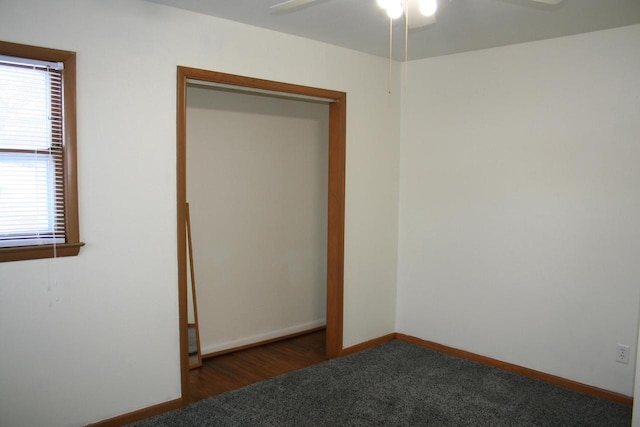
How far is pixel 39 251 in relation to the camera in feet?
7.97

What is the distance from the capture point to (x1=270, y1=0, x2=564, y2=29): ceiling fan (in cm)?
188

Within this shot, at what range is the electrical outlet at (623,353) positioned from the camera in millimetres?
3074

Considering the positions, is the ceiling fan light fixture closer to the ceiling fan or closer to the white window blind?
the ceiling fan

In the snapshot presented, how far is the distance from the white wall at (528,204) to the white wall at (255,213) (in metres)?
0.90

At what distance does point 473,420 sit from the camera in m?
2.86

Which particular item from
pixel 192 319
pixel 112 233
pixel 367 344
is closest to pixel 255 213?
pixel 192 319

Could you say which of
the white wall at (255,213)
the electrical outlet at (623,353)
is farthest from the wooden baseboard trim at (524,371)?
the white wall at (255,213)

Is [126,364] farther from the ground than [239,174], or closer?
closer

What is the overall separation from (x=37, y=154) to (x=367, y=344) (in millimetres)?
2856

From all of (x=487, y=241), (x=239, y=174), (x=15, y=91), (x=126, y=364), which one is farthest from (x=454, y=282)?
(x=15, y=91)

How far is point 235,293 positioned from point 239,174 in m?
1.02

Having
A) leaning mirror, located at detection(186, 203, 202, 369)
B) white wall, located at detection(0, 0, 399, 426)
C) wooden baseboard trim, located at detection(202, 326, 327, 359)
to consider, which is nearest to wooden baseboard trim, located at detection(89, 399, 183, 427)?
white wall, located at detection(0, 0, 399, 426)

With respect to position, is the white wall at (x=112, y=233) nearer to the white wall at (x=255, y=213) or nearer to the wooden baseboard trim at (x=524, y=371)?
the white wall at (x=255, y=213)

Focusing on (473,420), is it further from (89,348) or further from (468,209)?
(89,348)
